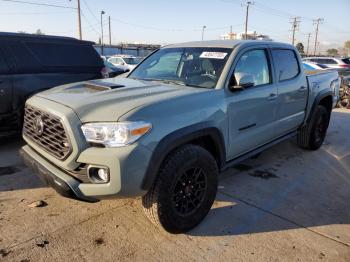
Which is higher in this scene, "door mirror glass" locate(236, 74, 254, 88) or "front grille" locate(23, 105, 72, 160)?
"door mirror glass" locate(236, 74, 254, 88)

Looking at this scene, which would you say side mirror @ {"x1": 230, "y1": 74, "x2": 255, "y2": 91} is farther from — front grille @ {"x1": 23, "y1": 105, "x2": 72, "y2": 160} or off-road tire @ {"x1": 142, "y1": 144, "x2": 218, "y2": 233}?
front grille @ {"x1": 23, "y1": 105, "x2": 72, "y2": 160}

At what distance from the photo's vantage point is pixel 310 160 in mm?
5375

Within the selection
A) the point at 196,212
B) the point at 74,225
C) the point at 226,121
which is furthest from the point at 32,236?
the point at 226,121

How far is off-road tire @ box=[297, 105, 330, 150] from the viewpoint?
18.2 feet

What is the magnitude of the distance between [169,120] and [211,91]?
0.72 meters

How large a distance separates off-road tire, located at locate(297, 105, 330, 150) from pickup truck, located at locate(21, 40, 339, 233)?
1308 mm

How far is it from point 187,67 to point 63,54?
3.14 meters

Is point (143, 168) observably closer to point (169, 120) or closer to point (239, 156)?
point (169, 120)

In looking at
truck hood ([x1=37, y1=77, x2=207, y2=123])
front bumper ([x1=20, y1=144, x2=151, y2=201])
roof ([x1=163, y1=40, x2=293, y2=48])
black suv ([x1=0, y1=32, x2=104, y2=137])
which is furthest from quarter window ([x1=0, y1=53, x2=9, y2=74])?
front bumper ([x1=20, y1=144, x2=151, y2=201])

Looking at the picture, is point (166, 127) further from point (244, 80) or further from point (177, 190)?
point (244, 80)

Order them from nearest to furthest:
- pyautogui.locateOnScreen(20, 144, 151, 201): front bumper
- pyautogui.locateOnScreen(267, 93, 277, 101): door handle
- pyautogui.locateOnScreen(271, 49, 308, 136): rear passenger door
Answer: pyautogui.locateOnScreen(20, 144, 151, 201): front bumper, pyautogui.locateOnScreen(267, 93, 277, 101): door handle, pyautogui.locateOnScreen(271, 49, 308, 136): rear passenger door

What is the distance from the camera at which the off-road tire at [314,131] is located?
554 centimetres

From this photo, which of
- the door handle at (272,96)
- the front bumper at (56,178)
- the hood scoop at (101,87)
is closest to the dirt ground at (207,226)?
the front bumper at (56,178)

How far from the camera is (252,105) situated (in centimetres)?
372
